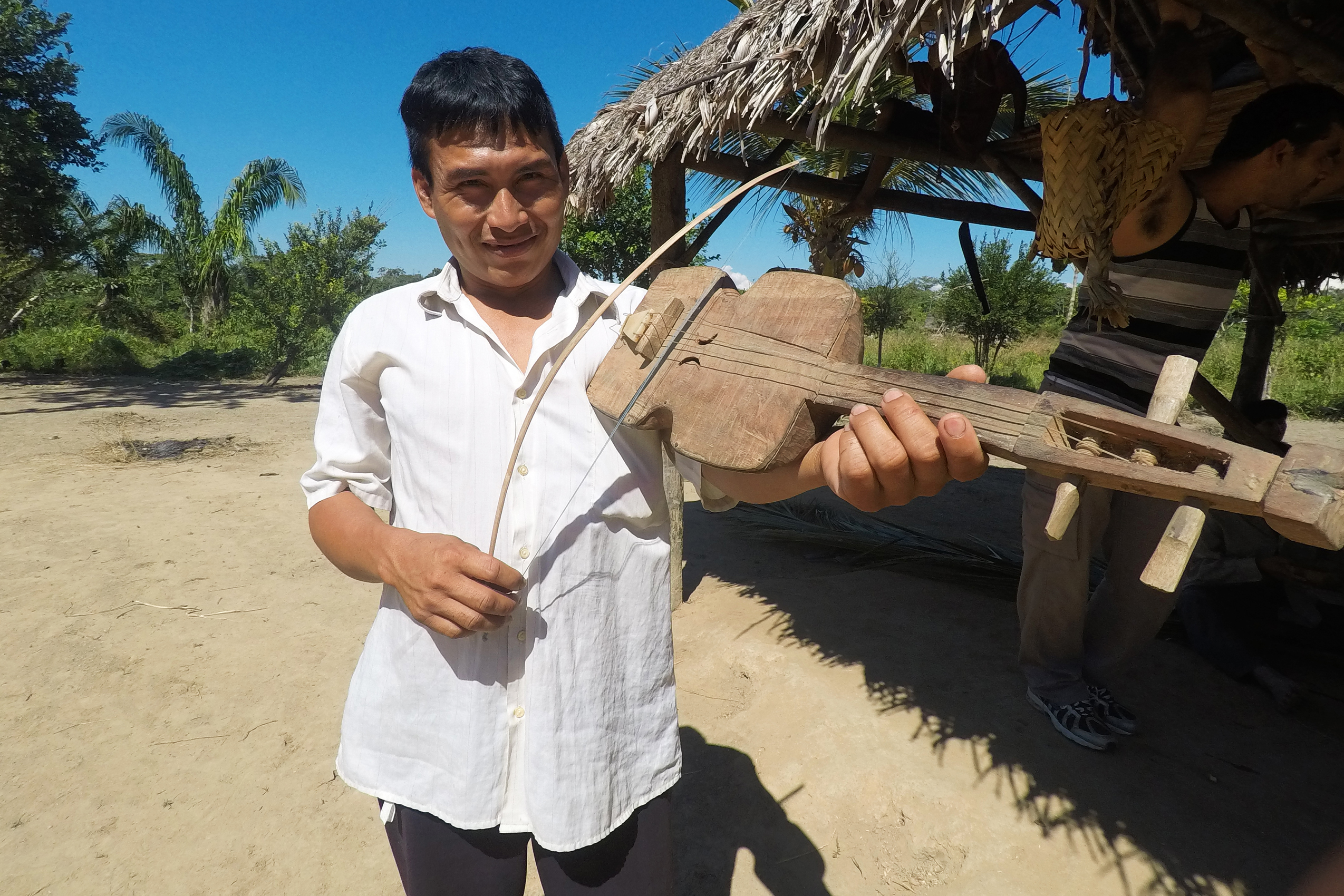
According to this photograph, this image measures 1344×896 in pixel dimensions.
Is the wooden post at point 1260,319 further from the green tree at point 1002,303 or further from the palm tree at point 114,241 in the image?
the palm tree at point 114,241

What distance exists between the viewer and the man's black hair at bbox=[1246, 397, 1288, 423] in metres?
3.54

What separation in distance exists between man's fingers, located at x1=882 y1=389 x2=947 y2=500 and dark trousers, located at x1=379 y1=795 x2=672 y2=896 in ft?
2.52

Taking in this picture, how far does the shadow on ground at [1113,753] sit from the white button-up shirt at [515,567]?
4.77 ft

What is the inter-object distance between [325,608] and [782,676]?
9.14 ft

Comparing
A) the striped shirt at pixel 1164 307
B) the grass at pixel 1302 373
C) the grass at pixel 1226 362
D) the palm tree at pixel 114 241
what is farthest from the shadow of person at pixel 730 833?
the palm tree at pixel 114 241

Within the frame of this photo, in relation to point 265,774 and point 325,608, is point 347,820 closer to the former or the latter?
point 265,774

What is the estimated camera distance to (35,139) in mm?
11328

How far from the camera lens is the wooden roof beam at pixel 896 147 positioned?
2.84 metres

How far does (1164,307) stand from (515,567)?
2106 mm

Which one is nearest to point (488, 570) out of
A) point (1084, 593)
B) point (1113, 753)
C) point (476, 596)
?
point (476, 596)

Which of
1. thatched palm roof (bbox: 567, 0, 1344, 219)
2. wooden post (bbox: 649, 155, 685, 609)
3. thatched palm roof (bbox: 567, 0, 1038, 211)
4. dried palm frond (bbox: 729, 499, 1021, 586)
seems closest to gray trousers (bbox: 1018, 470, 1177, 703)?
dried palm frond (bbox: 729, 499, 1021, 586)

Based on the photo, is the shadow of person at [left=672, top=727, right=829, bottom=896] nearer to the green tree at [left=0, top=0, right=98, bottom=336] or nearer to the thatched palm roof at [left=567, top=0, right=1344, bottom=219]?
the thatched palm roof at [left=567, top=0, right=1344, bottom=219]

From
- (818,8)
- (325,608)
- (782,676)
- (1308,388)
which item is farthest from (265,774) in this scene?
(1308,388)

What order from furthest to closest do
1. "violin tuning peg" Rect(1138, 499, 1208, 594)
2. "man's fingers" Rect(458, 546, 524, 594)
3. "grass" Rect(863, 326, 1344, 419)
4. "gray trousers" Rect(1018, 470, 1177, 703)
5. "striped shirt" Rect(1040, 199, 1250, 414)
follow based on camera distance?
"grass" Rect(863, 326, 1344, 419)
"gray trousers" Rect(1018, 470, 1177, 703)
"striped shirt" Rect(1040, 199, 1250, 414)
"man's fingers" Rect(458, 546, 524, 594)
"violin tuning peg" Rect(1138, 499, 1208, 594)
